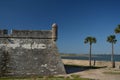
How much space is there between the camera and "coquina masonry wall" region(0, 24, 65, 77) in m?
22.9

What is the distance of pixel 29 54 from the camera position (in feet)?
78.5

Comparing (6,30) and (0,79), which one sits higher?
(6,30)

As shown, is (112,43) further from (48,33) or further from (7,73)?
(7,73)

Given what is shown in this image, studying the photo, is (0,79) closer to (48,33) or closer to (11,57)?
(11,57)

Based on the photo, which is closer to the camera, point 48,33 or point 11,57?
point 11,57

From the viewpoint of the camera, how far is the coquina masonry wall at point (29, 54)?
2294 cm

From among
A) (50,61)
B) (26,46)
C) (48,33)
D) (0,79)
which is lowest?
(0,79)

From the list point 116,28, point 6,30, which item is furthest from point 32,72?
point 116,28

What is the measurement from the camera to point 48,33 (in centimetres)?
2503

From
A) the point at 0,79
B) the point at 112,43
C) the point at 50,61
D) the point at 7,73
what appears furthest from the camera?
the point at 112,43

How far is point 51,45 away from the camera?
2489 cm

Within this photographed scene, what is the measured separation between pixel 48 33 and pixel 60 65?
4260 millimetres

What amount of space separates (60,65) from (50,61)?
4.19 feet

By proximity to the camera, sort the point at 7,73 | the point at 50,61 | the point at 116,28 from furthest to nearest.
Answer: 1. the point at 116,28
2. the point at 50,61
3. the point at 7,73
